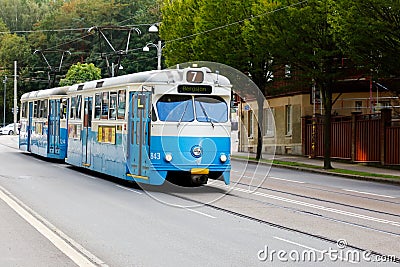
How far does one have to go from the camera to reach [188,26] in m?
45.0

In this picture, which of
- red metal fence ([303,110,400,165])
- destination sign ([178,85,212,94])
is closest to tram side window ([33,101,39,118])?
red metal fence ([303,110,400,165])

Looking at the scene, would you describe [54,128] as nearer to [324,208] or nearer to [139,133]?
[139,133]

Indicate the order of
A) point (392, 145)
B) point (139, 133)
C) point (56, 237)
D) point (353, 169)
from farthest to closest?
point (392, 145), point (353, 169), point (139, 133), point (56, 237)

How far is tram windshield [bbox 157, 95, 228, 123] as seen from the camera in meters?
18.9

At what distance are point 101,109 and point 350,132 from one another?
1737 centimetres

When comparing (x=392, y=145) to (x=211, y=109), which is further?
(x=392, y=145)

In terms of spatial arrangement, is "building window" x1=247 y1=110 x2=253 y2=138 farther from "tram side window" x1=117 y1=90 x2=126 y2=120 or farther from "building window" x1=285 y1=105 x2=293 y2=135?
"tram side window" x1=117 y1=90 x2=126 y2=120

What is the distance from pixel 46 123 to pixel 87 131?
8.48 metres

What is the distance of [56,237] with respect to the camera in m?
12.1

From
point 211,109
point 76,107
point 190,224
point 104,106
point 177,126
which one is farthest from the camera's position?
point 76,107

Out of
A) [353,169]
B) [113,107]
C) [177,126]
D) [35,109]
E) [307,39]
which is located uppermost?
[307,39]

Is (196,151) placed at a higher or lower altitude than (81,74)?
lower

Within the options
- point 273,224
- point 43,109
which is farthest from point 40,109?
point 273,224

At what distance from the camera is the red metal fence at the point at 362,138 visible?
109 ft
